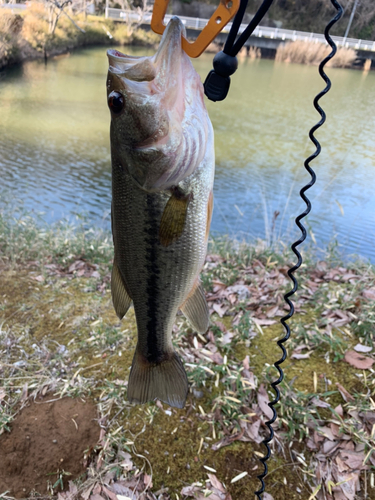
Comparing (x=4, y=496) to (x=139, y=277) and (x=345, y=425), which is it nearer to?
(x=139, y=277)

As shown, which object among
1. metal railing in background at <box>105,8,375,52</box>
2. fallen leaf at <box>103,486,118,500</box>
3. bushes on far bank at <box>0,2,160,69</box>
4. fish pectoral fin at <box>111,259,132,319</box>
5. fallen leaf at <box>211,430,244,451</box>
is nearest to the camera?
fish pectoral fin at <box>111,259,132,319</box>

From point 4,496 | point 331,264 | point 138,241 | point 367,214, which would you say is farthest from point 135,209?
point 367,214

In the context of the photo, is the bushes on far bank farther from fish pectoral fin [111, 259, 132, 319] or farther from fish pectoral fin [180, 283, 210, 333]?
fish pectoral fin [180, 283, 210, 333]

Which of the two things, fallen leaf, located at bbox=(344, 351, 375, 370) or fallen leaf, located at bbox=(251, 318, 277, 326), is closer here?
fallen leaf, located at bbox=(344, 351, 375, 370)

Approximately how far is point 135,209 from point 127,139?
27 centimetres

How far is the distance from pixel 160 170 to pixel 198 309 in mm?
686

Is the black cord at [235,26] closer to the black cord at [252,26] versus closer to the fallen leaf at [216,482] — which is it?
the black cord at [252,26]

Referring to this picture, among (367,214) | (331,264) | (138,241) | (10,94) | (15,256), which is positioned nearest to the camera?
(138,241)

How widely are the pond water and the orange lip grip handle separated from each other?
133 inches

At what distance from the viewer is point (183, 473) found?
6.99ft

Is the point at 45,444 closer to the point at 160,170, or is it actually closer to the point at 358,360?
the point at 160,170

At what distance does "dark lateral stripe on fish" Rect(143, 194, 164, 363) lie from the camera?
Answer: 1440 mm

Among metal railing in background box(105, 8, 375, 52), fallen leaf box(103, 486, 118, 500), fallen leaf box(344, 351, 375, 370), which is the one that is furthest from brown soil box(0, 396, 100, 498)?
metal railing in background box(105, 8, 375, 52)

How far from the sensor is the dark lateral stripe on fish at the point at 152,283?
1440mm
